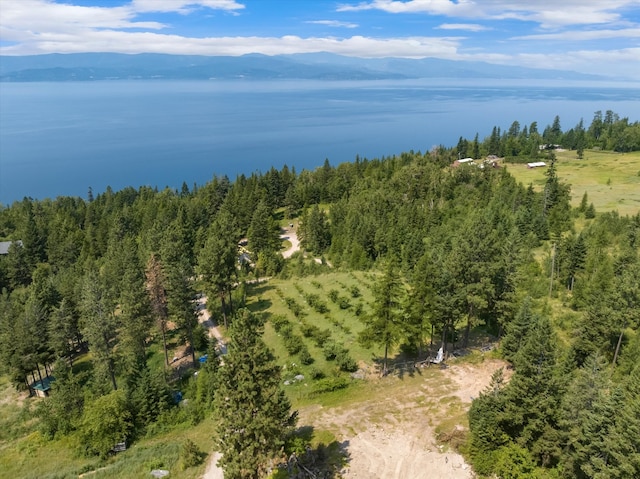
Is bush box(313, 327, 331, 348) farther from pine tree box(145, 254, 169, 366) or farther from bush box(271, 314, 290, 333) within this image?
pine tree box(145, 254, 169, 366)

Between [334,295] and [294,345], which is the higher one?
[334,295]

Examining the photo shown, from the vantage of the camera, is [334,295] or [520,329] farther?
[334,295]

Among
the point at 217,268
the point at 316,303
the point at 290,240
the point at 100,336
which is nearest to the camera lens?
the point at 100,336

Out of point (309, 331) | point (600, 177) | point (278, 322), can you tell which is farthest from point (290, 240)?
point (600, 177)

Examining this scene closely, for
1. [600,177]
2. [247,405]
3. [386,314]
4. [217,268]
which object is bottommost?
[217,268]

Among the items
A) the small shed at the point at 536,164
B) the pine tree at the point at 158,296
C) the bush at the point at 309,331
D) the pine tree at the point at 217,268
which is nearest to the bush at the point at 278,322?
the bush at the point at 309,331

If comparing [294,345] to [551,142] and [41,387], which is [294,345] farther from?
[551,142]

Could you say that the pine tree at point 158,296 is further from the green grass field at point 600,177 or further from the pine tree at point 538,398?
the green grass field at point 600,177
